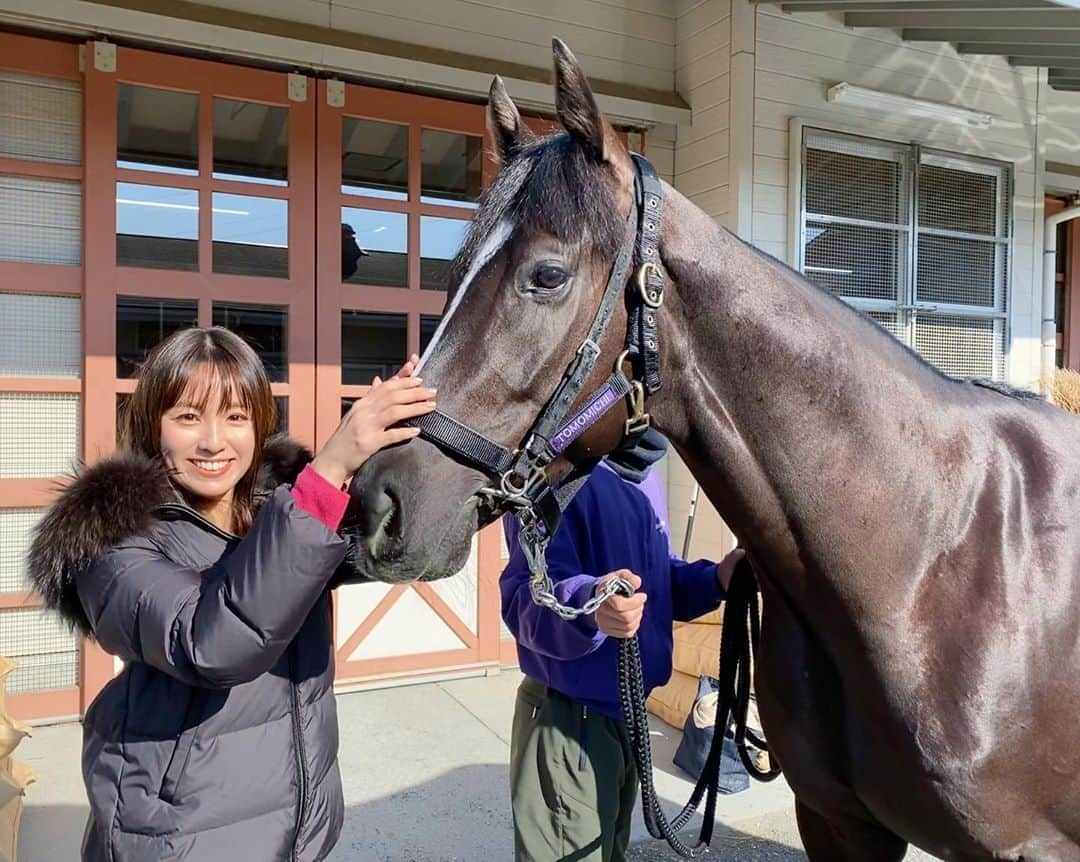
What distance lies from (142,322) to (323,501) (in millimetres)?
2908

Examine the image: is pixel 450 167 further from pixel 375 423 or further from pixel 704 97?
pixel 375 423

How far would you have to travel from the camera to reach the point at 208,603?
1148 millimetres

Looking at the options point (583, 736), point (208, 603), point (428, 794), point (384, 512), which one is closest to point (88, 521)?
point (208, 603)

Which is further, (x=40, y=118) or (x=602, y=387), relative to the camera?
(x=40, y=118)

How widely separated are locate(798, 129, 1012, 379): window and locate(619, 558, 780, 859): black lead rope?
3.05m

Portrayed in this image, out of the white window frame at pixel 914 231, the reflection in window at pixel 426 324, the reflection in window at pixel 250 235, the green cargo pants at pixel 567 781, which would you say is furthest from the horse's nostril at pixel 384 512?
the white window frame at pixel 914 231

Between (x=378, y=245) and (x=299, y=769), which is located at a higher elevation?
(x=378, y=245)

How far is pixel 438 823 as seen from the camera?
290 cm

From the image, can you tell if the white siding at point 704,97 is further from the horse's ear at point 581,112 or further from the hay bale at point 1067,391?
the horse's ear at point 581,112

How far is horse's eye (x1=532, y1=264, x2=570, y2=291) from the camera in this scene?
114 cm

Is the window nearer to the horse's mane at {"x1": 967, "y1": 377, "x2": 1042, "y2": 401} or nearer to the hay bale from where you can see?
the hay bale

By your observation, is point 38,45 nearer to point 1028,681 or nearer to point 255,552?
point 255,552

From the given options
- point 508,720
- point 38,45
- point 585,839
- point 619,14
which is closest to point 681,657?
point 508,720

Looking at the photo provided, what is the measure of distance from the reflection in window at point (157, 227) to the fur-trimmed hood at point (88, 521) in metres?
2.56
